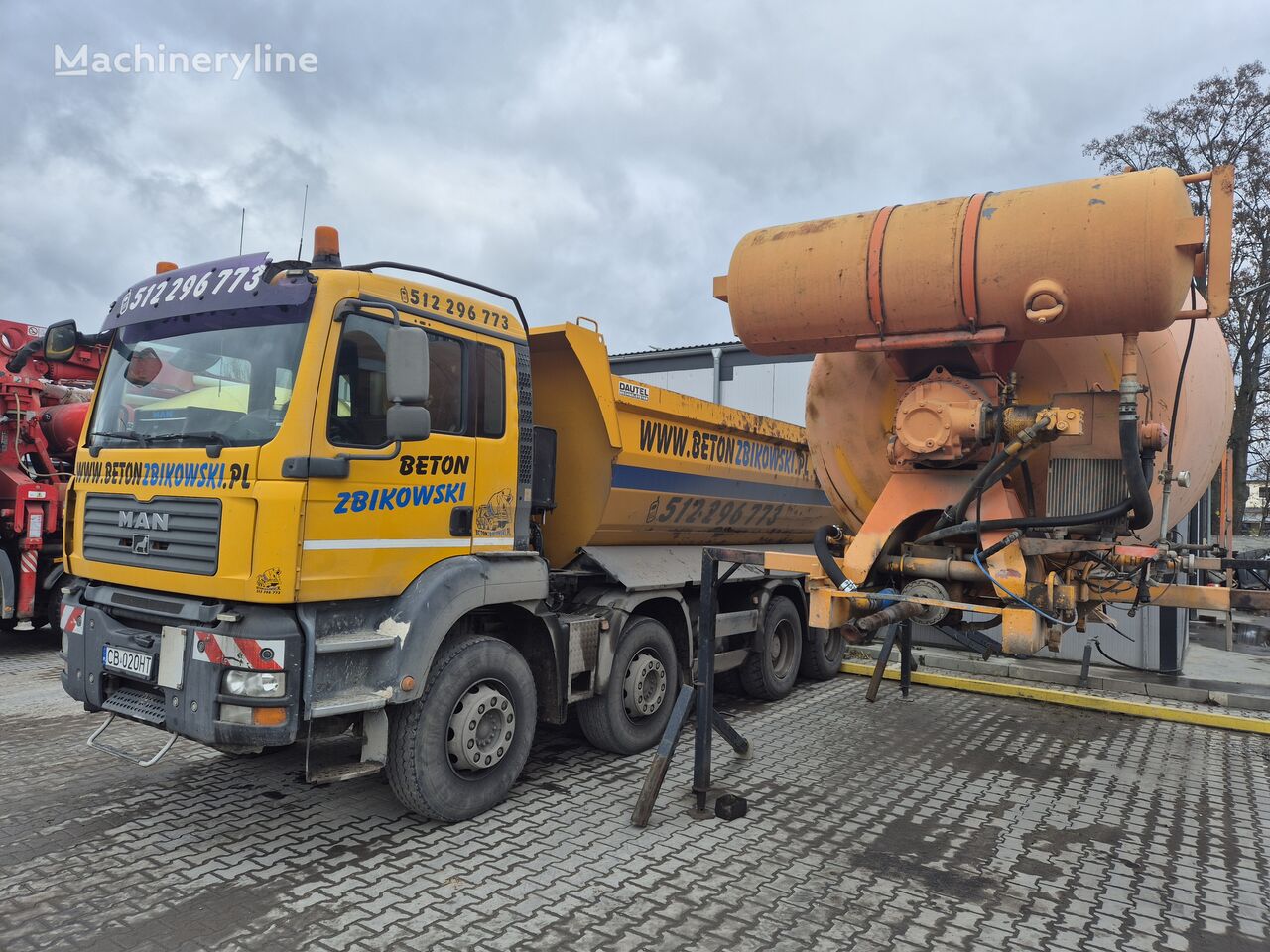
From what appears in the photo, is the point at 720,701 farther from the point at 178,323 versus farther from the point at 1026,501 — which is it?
the point at 178,323

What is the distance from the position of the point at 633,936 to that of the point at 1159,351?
12.4 ft

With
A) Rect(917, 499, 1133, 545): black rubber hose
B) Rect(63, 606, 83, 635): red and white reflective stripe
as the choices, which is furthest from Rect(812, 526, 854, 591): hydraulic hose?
Rect(63, 606, 83, 635): red and white reflective stripe

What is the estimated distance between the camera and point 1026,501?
4.22 metres

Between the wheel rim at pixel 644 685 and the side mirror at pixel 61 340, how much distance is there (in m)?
3.77

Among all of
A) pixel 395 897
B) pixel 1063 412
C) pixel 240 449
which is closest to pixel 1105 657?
pixel 1063 412

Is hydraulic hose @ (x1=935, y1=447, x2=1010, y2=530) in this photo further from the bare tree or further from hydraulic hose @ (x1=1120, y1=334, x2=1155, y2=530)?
the bare tree

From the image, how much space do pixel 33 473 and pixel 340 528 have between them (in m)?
6.96

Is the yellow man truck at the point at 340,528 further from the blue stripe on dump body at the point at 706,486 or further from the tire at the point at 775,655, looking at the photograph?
the tire at the point at 775,655

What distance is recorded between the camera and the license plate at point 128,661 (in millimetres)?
3656

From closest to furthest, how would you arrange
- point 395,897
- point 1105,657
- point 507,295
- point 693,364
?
point 395,897 → point 507,295 → point 1105,657 → point 693,364

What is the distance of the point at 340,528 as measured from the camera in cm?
368

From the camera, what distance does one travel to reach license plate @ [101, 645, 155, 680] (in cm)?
366

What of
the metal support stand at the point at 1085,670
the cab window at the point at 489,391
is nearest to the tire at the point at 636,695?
the cab window at the point at 489,391

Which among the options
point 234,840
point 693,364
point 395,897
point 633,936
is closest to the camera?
point 633,936
